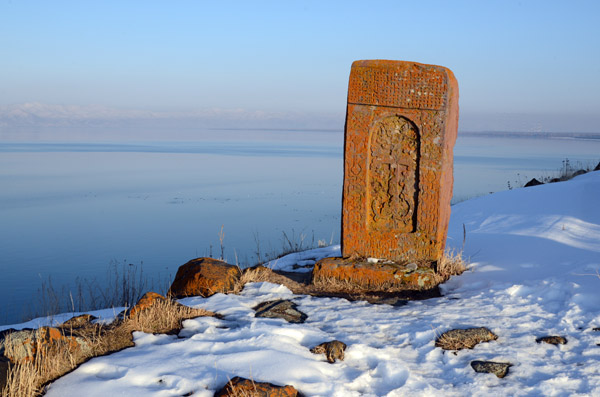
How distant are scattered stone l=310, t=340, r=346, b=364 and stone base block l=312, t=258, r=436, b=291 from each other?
1767 millimetres

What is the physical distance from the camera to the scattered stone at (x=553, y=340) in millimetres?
3354

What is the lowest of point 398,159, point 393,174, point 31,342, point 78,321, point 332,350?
point 78,321

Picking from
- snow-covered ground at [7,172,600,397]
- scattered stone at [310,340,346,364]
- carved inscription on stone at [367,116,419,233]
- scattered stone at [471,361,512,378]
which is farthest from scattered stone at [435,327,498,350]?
carved inscription on stone at [367,116,419,233]

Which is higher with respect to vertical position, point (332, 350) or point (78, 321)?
point (332, 350)

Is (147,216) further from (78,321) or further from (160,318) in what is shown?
(160,318)

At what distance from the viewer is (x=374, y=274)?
5137 millimetres

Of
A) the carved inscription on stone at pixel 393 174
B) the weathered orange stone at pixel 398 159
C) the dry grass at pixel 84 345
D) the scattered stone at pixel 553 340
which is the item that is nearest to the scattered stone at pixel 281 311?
the dry grass at pixel 84 345

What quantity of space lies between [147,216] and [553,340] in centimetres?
1134

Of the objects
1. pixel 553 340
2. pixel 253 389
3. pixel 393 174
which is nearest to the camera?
pixel 253 389

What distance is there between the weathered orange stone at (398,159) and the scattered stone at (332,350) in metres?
2.15

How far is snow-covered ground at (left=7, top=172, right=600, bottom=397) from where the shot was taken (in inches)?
111

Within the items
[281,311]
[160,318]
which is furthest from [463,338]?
[160,318]

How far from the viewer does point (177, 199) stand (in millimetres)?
15625

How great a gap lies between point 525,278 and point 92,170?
21.9m
